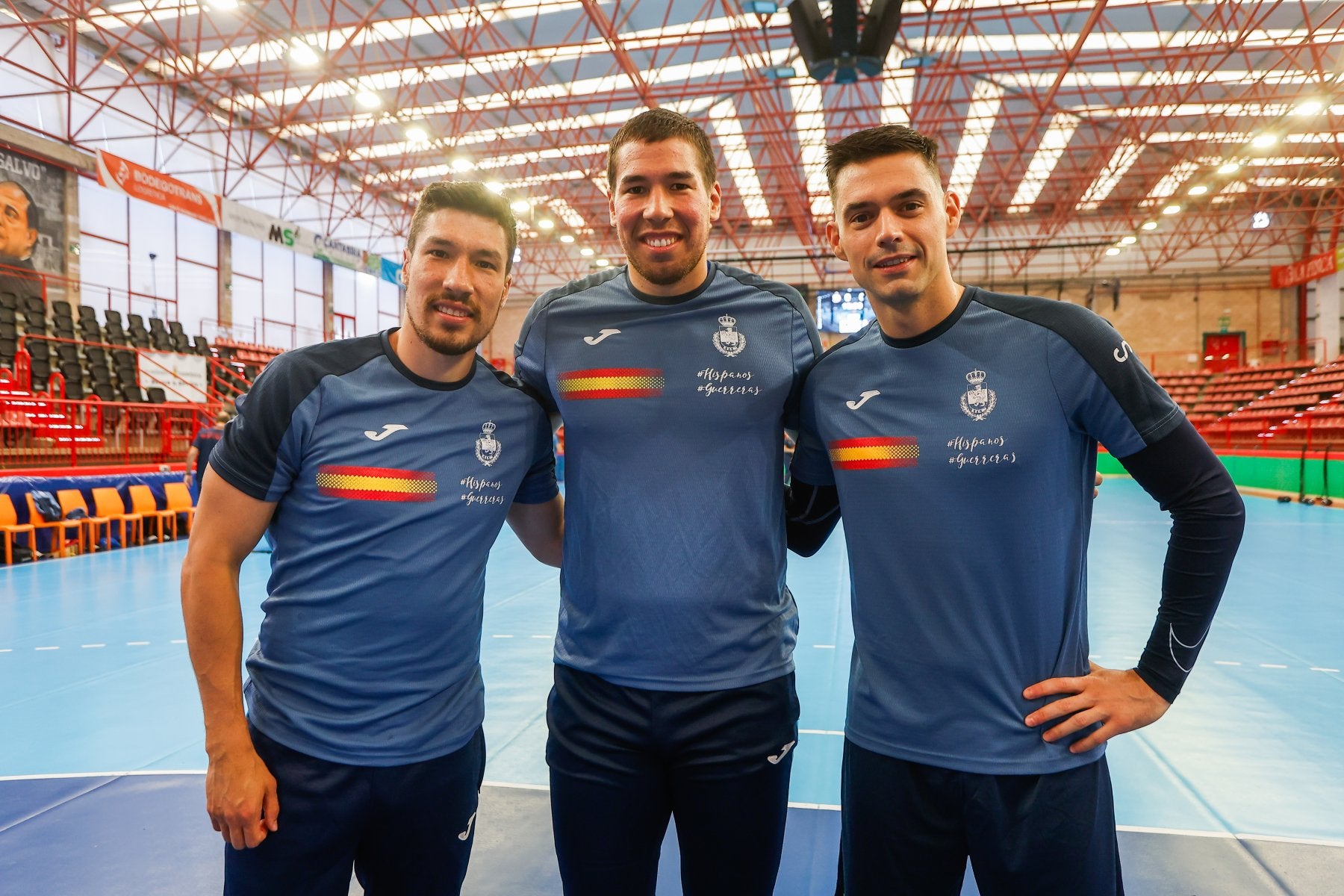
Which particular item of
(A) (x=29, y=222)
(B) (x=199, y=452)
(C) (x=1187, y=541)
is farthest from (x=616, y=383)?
(A) (x=29, y=222)

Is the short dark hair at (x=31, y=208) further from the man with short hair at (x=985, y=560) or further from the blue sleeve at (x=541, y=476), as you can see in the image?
the man with short hair at (x=985, y=560)

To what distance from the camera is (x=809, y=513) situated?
220 cm

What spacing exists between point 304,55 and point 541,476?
15904 millimetres

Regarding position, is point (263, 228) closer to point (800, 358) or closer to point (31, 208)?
point (31, 208)

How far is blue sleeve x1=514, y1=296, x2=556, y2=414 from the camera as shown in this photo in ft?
7.20

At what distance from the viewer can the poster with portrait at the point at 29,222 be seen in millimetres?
16750

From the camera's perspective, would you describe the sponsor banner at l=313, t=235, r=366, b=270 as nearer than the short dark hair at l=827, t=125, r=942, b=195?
No

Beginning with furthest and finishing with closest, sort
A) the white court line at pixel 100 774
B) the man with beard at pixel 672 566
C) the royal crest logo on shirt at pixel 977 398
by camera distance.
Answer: the white court line at pixel 100 774 → the man with beard at pixel 672 566 → the royal crest logo on shirt at pixel 977 398

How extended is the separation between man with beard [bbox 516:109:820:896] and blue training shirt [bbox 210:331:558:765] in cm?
29

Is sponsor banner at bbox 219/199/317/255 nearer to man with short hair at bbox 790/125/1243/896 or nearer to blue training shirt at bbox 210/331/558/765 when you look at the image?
blue training shirt at bbox 210/331/558/765

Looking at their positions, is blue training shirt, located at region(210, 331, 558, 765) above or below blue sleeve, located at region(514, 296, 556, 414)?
below

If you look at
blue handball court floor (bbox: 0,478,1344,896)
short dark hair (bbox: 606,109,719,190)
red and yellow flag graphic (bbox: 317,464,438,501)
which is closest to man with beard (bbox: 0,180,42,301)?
blue handball court floor (bbox: 0,478,1344,896)

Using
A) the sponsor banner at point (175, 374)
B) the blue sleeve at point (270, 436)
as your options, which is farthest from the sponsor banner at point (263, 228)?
the blue sleeve at point (270, 436)

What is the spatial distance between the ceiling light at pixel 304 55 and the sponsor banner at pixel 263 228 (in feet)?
14.0
